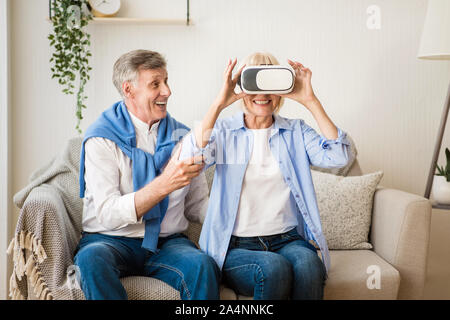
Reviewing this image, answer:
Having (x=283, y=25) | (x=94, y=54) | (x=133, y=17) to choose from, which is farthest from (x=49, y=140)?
(x=283, y=25)

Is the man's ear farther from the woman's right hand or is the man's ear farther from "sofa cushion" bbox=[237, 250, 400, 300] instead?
"sofa cushion" bbox=[237, 250, 400, 300]

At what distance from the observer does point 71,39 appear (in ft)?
5.36

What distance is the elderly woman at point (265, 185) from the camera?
3.67 feet

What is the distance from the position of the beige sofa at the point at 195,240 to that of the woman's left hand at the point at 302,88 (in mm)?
477

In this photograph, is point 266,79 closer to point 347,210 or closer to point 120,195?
point 120,195

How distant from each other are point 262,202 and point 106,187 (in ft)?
1.28

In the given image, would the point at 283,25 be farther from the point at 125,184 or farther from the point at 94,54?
the point at 125,184

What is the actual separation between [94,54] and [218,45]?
444mm

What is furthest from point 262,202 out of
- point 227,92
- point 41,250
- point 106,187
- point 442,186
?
point 442,186

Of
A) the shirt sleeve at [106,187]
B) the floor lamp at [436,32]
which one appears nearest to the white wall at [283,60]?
the floor lamp at [436,32]

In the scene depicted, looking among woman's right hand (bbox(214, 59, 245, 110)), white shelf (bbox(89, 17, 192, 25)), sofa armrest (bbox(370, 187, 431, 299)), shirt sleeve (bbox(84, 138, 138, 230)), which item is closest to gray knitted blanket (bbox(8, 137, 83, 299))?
shirt sleeve (bbox(84, 138, 138, 230))

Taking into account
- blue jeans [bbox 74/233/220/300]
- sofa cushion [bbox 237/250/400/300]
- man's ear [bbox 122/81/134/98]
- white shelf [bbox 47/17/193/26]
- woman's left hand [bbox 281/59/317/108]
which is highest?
white shelf [bbox 47/17/193/26]

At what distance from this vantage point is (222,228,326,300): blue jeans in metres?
1.08
